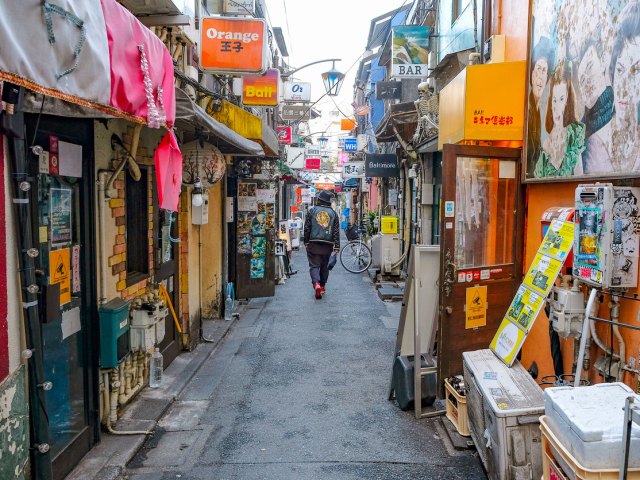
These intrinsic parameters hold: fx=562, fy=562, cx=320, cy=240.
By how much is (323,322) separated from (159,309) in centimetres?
437

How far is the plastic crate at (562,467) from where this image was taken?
8.23 feet

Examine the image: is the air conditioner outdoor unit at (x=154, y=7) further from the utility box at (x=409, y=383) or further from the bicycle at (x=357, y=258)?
the bicycle at (x=357, y=258)

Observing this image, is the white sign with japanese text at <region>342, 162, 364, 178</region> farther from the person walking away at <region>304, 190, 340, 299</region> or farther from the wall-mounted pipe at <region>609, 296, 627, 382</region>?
the wall-mounted pipe at <region>609, 296, 627, 382</region>

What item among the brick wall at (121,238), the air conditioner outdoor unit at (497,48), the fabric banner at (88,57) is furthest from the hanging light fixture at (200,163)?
the air conditioner outdoor unit at (497,48)

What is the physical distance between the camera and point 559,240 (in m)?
4.39

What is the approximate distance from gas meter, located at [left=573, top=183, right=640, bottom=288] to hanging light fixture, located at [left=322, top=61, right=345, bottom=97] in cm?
1249

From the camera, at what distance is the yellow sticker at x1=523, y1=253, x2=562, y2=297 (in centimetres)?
429

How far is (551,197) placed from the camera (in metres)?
5.19

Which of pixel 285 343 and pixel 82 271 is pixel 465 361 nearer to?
pixel 82 271

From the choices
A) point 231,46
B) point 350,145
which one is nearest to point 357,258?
point 231,46

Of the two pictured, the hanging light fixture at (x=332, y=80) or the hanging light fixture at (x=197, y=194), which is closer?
the hanging light fixture at (x=197, y=194)

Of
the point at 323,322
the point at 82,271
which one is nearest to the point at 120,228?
the point at 82,271

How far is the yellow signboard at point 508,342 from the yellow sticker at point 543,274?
372 millimetres

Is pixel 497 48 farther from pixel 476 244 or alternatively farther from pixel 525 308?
pixel 525 308
